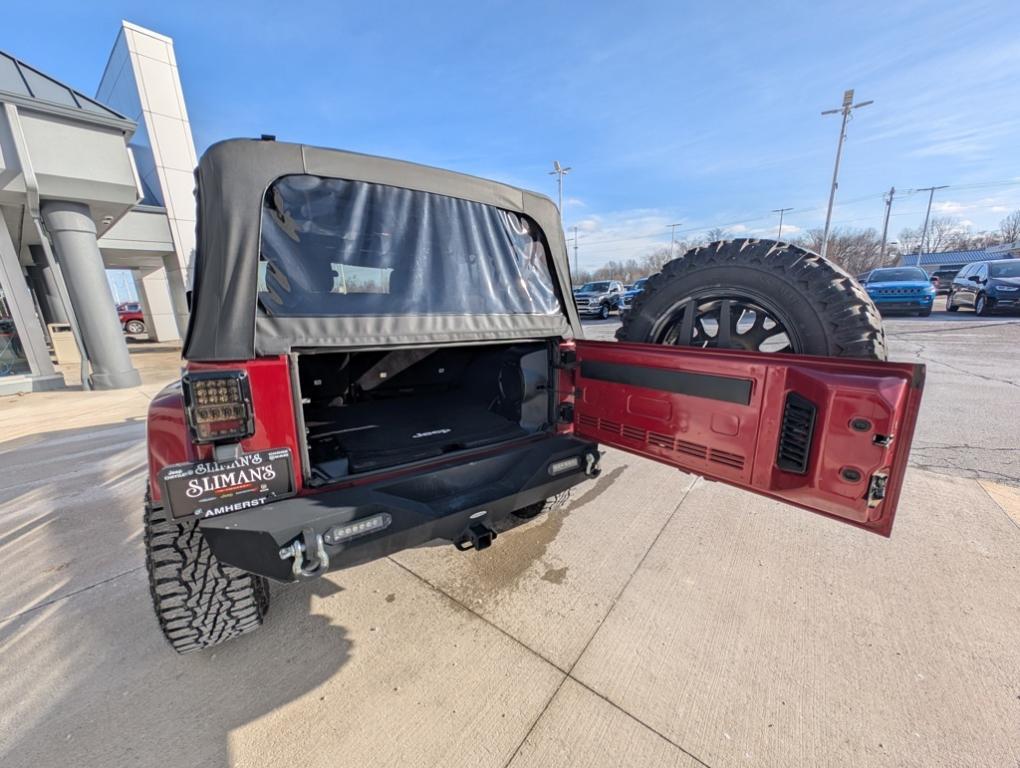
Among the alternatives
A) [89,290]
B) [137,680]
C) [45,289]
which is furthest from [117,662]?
[45,289]

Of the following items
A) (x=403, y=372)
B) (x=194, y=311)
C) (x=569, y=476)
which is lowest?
(x=569, y=476)

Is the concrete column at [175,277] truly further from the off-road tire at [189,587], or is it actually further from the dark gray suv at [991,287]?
the dark gray suv at [991,287]

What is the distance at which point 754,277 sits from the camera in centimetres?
209

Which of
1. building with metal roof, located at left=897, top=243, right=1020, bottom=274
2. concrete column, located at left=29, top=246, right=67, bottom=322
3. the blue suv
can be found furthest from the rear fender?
building with metal roof, located at left=897, top=243, right=1020, bottom=274

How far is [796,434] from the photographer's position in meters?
1.70

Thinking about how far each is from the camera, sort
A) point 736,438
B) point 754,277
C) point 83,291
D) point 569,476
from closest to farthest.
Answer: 1. point 736,438
2. point 754,277
3. point 569,476
4. point 83,291

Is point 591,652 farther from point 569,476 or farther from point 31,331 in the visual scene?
point 31,331

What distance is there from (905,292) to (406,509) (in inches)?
701

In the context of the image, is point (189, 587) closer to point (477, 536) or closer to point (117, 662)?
point (117, 662)

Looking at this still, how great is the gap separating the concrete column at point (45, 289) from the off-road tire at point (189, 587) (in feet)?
58.9

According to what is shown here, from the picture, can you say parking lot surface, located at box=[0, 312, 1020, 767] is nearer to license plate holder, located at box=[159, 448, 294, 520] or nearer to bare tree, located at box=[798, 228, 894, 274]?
license plate holder, located at box=[159, 448, 294, 520]

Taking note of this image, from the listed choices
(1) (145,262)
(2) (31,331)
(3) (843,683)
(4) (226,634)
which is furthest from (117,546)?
(1) (145,262)

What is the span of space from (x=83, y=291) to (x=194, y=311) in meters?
8.68

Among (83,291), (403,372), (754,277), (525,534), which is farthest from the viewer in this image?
(83,291)
